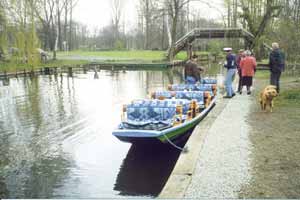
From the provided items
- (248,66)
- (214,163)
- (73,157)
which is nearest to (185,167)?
(214,163)

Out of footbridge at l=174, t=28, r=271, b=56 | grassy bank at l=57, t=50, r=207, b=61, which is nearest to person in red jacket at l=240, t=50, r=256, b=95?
footbridge at l=174, t=28, r=271, b=56

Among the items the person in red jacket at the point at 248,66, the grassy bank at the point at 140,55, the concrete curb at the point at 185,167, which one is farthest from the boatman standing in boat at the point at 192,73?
the grassy bank at the point at 140,55

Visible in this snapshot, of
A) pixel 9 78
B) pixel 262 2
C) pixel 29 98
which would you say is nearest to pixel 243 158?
pixel 29 98

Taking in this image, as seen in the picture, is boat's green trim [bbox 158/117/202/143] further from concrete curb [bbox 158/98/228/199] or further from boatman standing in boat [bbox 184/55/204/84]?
boatman standing in boat [bbox 184/55/204/84]

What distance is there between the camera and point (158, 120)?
34.2ft

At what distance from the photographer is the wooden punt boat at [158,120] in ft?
31.1

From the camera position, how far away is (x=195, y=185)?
6000mm

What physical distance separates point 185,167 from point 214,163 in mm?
550

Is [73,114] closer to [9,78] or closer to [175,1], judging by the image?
[9,78]

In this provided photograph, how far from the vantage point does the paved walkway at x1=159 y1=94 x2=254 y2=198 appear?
5809 mm

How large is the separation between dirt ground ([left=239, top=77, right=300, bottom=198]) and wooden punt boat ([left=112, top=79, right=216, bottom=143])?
1685mm

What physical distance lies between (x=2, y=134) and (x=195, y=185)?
331 inches

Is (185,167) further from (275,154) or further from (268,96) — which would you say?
(268,96)

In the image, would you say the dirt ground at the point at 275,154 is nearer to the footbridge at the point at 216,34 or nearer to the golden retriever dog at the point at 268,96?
the golden retriever dog at the point at 268,96
